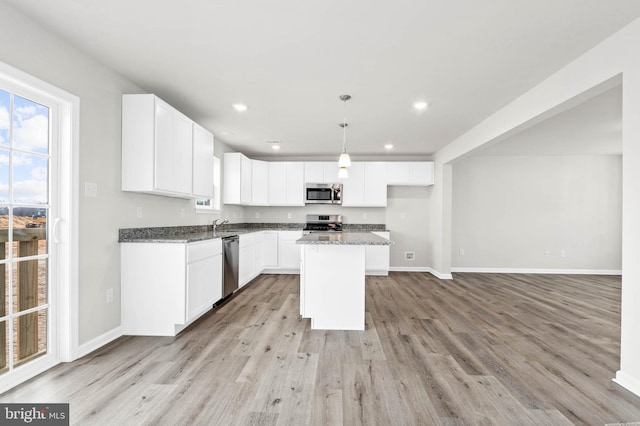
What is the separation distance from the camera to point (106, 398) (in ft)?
6.10

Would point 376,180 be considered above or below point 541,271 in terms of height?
above

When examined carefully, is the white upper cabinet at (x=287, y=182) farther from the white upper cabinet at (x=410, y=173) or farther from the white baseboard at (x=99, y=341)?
the white baseboard at (x=99, y=341)

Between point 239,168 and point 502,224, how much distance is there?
543 cm

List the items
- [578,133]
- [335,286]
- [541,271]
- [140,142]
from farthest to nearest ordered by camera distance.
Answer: [541,271]
[578,133]
[335,286]
[140,142]

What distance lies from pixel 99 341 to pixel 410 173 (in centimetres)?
546

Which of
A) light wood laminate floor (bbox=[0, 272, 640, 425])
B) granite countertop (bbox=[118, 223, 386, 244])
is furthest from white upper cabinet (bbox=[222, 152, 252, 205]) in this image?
light wood laminate floor (bbox=[0, 272, 640, 425])

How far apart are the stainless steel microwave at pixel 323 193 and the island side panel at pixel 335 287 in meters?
3.04

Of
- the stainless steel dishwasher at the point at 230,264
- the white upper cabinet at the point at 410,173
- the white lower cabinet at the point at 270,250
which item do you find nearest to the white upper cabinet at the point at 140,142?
the stainless steel dishwasher at the point at 230,264

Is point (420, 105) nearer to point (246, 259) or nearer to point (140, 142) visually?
point (140, 142)

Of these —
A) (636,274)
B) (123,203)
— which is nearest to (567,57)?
(636,274)

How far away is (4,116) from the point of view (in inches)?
76.7

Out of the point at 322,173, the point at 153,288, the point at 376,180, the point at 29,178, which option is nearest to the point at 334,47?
the point at 29,178

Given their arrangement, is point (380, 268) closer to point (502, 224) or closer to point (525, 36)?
point (502, 224)

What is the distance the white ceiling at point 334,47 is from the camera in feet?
6.15
